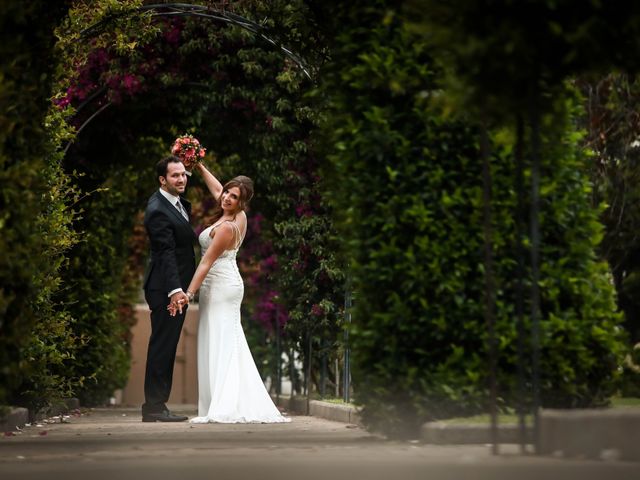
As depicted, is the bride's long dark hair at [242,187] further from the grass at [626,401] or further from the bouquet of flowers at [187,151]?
the grass at [626,401]

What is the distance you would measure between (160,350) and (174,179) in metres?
1.60

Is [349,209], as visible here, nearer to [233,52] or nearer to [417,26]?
[417,26]

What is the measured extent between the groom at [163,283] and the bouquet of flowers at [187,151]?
61 cm

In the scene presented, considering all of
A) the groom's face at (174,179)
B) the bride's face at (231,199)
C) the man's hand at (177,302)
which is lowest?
the man's hand at (177,302)

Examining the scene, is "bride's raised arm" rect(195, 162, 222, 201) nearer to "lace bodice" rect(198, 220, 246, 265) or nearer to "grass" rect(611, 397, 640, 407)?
"lace bodice" rect(198, 220, 246, 265)

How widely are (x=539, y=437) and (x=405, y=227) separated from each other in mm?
1891

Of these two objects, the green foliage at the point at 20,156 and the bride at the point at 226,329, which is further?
the bride at the point at 226,329

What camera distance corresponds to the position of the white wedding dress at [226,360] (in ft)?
42.4

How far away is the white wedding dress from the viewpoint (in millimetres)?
12930

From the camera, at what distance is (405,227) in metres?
9.27

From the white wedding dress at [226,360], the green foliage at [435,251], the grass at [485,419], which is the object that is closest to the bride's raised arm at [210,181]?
the white wedding dress at [226,360]

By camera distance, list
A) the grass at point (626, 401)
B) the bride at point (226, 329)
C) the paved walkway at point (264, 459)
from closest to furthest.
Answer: the paved walkway at point (264, 459) < the grass at point (626, 401) < the bride at point (226, 329)

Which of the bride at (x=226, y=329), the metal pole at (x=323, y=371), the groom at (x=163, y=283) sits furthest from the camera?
the metal pole at (x=323, y=371)

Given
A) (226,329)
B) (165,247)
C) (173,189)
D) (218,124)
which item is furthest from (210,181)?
(218,124)
